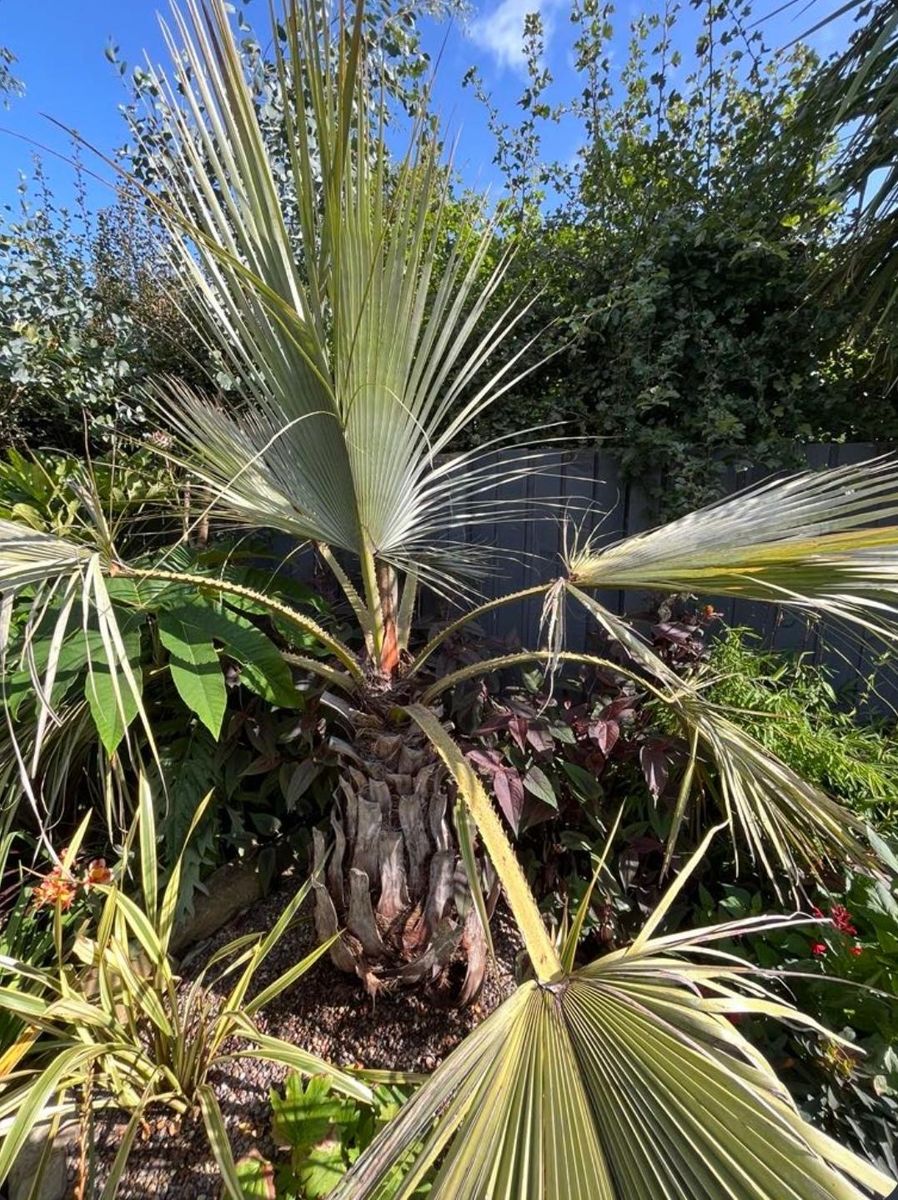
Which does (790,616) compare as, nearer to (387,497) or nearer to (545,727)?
(545,727)

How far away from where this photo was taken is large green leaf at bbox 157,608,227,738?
4.95 feet

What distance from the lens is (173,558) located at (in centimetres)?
205

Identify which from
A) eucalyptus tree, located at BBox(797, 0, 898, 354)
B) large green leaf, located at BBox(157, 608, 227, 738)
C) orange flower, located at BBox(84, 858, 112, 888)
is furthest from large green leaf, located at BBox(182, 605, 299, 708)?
eucalyptus tree, located at BBox(797, 0, 898, 354)

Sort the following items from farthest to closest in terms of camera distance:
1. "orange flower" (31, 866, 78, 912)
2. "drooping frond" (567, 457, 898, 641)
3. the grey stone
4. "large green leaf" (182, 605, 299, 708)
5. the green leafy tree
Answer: the green leafy tree, "large green leaf" (182, 605, 299, 708), "orange flower" (31, 866, 78, 912), the grey stone, "drooping frond" (567, 457, 898, 641)

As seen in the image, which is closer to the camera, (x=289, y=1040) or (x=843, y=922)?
(x=843, y=922)

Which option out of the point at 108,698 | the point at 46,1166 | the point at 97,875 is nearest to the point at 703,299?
the point at 108,698

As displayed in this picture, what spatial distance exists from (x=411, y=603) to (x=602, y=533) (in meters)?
1.28

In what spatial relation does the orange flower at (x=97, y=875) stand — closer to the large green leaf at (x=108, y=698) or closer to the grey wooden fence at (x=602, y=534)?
the large green leaf at (x=108, y=698)

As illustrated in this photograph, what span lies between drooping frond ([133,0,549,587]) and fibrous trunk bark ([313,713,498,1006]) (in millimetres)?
493

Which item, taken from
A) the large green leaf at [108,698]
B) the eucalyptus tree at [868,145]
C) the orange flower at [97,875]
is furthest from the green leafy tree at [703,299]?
the orange flower at [97,875]

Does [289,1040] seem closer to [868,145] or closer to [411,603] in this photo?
[411,603]

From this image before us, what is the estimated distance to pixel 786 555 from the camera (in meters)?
1.01

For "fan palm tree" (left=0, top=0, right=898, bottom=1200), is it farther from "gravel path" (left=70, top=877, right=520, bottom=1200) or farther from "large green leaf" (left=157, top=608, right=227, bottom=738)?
"large green leaf" (left=157, top=608, right=227, bottom=738)

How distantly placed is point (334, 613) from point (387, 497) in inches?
37.2
